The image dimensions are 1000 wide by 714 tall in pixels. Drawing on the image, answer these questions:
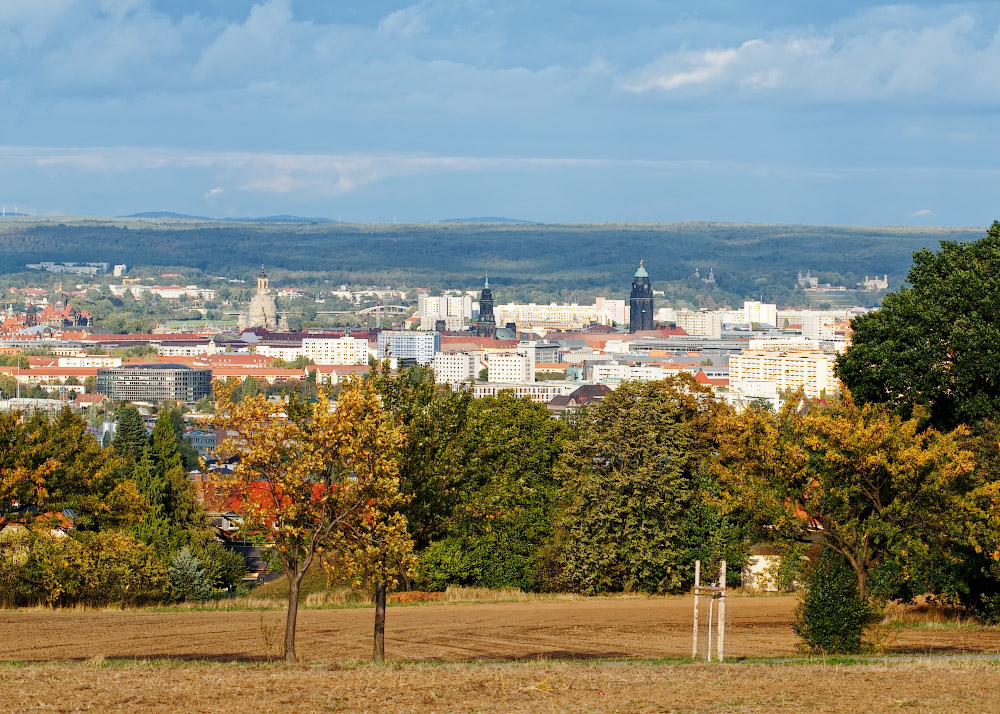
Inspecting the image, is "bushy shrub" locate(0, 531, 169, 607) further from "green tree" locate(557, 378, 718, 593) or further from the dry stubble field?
"green tree" locate(557, 378, 718, 593)

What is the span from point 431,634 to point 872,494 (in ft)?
32.9

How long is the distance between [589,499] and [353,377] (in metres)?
19.1

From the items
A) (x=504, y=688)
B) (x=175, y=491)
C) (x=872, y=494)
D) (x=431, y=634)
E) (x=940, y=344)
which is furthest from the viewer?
(x=175, y=491)

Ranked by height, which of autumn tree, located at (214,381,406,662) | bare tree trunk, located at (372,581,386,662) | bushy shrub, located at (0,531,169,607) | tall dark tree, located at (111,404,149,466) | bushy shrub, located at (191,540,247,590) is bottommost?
bushy shrub, located at (191,540,247,590)

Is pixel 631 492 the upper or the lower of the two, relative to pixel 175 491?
upper

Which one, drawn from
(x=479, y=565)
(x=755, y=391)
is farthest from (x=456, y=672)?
(x=755, y=391)

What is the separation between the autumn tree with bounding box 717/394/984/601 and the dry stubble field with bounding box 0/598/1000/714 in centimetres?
323

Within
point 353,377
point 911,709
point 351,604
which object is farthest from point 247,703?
point 351,604

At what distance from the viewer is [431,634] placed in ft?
88.8

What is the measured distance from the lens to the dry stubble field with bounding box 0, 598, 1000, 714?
1794 centimetres

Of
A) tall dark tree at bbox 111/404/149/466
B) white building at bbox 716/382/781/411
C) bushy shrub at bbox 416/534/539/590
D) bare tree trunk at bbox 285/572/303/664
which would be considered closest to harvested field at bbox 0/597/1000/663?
bare tree trunk at bbox 285/572/303/664

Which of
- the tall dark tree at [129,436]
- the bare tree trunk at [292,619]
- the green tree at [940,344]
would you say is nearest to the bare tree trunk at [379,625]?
the bare tree trunk at [292,619]

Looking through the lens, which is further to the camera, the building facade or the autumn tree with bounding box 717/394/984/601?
the building facade

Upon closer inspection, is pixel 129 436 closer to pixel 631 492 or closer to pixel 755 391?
pixel 631 492
